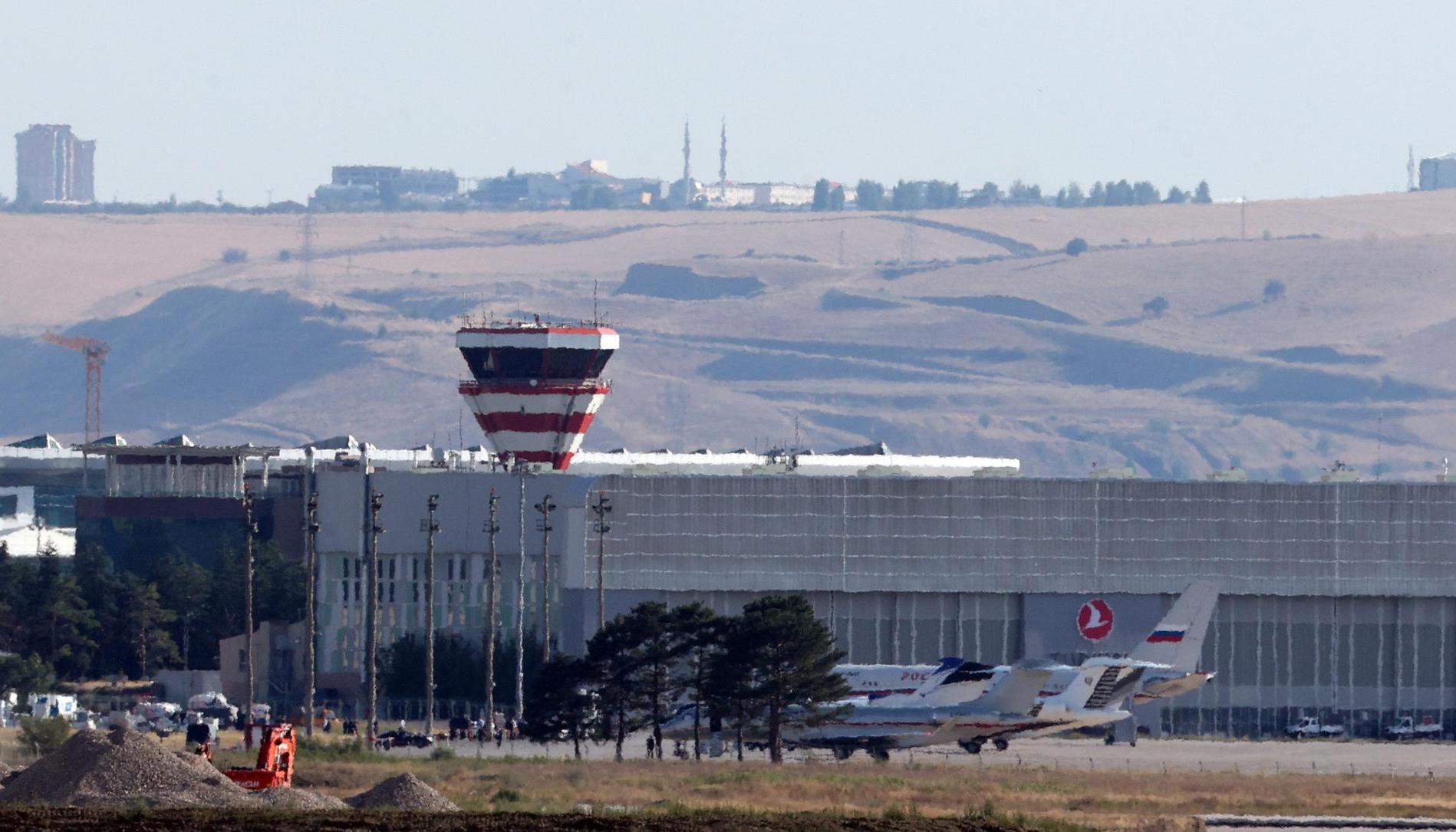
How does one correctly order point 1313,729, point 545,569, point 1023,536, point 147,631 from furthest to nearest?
point 147,631, point 1023,536, point 1313,729, point 545,569

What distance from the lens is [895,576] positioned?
17075 centimetres

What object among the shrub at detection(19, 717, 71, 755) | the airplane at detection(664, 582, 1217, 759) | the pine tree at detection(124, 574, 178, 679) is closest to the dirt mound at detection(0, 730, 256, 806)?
the shrub at detection(19, 717, 71, 755)

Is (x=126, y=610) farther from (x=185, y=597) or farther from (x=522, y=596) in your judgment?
(x=522, y=596)

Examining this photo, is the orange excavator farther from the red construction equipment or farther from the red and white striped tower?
the red and white striped tower

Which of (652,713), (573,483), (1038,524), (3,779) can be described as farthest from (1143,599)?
(3,779)

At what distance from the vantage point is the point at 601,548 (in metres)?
157

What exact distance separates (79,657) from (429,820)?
10582 cm

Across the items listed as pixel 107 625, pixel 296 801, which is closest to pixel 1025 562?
pixel 107 625

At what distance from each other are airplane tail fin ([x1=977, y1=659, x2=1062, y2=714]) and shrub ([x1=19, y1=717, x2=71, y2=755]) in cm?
4087

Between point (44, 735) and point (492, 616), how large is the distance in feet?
157

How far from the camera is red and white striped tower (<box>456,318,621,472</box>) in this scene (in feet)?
642

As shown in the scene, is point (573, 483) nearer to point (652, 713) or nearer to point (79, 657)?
point (79, 657)

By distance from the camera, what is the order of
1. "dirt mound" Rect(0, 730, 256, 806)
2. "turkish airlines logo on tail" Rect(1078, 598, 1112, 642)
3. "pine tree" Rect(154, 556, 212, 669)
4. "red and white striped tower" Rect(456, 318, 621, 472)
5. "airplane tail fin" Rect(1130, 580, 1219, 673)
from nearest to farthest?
"dirt mound" Rect(0, 730, 256, 806) < "airplane tail fin" Rect(1130, 580, 1219, 673) < "turkish airlines logo on tail" Rect(1078, 598, 1112, 642) < "pine tree" Rect(154, 556, 212, 669) < "red and white striped tower" Rect(456, 318, 621, 472)

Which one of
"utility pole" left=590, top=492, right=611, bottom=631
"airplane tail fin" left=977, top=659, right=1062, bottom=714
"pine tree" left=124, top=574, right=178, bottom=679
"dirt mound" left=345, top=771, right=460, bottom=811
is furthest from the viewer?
"pine tree" left=124, top=574, right=178, bottom=679
